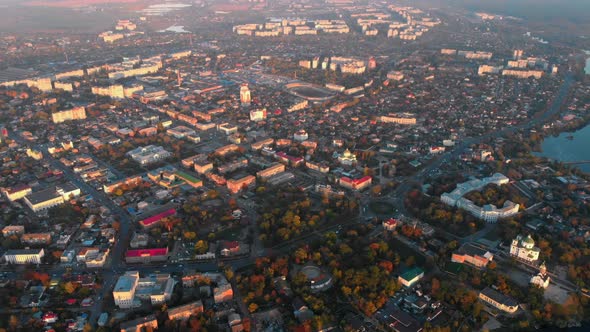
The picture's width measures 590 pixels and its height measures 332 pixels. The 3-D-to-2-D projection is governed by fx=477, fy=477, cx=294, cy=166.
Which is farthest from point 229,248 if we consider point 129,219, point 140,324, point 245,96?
point 245,96

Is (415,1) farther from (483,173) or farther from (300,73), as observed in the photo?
(483,173)

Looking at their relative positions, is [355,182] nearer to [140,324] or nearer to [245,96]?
[140,324]

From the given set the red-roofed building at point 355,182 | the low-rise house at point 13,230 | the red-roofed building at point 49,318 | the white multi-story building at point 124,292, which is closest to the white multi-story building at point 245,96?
the red-roofed building at point 355,182

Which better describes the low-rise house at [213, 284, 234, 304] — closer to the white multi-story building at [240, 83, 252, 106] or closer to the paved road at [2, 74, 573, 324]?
the paved road at [2, 74, 573, 324]

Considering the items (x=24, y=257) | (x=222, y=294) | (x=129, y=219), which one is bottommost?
(x=129, y=219)

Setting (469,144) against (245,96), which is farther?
(245,96)

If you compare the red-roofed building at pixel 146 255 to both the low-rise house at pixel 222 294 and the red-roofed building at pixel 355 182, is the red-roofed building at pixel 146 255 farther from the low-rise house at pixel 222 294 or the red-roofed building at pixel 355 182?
the red-roofed building at pixel 355 182

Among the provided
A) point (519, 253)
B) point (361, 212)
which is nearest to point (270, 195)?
point (361, 212)
